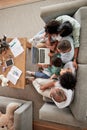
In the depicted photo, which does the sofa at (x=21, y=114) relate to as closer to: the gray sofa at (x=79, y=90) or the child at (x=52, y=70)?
the gray sofa at (x=79, y=90)

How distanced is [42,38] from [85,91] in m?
0.85

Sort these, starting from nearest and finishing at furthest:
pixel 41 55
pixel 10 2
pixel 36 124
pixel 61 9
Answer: pixel 61 9
pixel 41 55
pixel 36 124
pixel 10 2

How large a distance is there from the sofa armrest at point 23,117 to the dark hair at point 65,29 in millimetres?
920

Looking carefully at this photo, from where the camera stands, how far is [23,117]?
5.69 feet

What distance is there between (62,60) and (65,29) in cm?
33

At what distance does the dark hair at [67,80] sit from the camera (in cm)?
146

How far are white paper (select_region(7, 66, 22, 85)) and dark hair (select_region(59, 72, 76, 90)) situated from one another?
59 cm

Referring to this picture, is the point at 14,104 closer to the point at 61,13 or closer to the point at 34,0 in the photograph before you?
the point at 61,13

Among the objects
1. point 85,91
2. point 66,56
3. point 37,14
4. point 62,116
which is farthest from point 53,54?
point 37,14

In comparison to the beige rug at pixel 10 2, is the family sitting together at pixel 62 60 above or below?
below

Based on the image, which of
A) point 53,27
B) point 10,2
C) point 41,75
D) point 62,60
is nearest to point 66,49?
point 62,60

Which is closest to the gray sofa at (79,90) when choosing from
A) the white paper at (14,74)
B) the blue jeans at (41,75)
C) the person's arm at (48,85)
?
the person's arm at (48,85)

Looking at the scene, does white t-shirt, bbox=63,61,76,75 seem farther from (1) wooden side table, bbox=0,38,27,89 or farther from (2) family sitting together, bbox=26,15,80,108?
(1) wooden side table, bbox=0,38,27,89

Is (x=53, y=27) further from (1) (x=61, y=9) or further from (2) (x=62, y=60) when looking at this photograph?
(2) (x=62, y=60)
